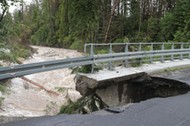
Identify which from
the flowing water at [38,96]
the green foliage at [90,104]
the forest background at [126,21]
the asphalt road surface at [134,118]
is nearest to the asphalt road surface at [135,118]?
the asphalt road surface at [134,118]

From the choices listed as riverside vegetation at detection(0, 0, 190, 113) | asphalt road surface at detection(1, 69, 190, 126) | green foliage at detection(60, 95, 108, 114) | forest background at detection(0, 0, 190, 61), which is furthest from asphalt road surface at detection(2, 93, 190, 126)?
forest background at detection(0, 0, 190, 61)

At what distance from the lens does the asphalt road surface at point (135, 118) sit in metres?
7.21

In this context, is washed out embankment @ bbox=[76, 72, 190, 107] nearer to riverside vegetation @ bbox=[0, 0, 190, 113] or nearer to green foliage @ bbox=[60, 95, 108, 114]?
green foliage @ bbox=[60, 95, 108, 114]

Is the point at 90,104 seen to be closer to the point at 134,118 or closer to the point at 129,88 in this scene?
the point at 129,88

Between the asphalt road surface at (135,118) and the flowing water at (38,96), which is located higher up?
the asphalt road surface at (135,118)

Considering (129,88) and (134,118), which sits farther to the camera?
(129,88)

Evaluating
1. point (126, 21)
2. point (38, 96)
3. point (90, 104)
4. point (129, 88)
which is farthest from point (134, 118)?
point (126, 21)

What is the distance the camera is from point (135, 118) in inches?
301

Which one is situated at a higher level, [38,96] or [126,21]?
[126,21]

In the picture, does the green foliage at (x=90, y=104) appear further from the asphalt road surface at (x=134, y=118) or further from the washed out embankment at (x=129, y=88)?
the asphalt road surface at (x=134, y=118)

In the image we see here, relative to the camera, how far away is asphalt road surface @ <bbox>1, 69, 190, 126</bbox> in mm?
7215

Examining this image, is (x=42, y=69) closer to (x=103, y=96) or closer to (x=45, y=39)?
(x=103, y=96)

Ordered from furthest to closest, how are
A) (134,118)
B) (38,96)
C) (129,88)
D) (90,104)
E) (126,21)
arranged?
(126,21) → (38,96) → (129,88) → (90,104) → (134,118)

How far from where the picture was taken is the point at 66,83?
19.5 meters
